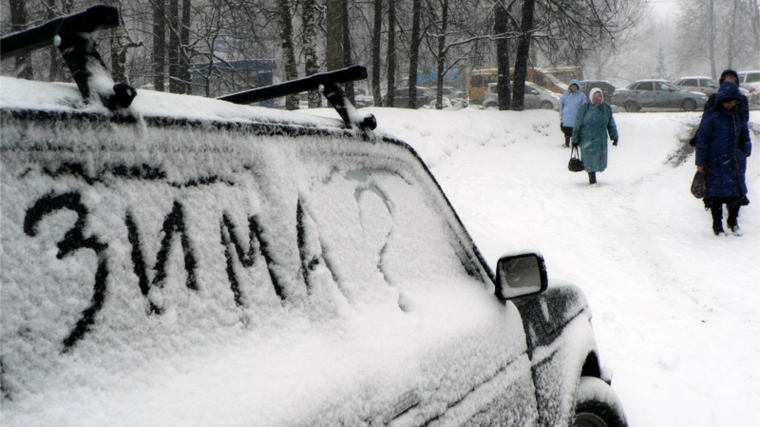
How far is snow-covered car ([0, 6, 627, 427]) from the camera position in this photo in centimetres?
101

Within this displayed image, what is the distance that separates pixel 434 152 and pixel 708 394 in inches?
392

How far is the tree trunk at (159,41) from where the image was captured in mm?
15473

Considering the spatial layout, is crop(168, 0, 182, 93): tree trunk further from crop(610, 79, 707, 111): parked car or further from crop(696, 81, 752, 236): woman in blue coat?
crop(610, 79, 707, 111): parked car

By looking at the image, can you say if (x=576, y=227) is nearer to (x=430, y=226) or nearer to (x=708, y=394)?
(x=708, y=394)

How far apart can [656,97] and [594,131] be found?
23.4 metres

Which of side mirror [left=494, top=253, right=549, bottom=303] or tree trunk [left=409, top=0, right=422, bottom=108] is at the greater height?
tree trunk [left=409, top=0, right=422, bottom=108]

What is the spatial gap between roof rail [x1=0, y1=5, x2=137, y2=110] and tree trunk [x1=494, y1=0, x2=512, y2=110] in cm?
1849

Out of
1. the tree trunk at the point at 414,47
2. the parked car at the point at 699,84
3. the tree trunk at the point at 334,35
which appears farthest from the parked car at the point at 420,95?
the tree trunk at the point at 334,35

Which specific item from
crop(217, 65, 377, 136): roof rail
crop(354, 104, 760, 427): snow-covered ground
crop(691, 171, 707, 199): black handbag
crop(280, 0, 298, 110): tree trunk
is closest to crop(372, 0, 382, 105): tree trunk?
crop(354, 104, 760, 427): snow-covered ground

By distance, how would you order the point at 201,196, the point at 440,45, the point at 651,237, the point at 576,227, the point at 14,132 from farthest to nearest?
the point at 440,45, the point at 576,227, the point at 651,237, the point at 201,196, the point at 14,132

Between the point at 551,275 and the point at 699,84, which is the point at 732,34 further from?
the point at 551,275

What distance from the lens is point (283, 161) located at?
58.0 inches

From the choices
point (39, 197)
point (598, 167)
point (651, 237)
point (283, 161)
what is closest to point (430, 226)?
point (283, 161)

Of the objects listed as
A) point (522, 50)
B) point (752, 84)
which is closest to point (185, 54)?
point (522, 50)
